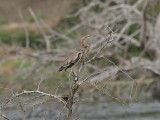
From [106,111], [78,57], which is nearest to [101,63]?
[106,111]

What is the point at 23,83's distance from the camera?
11672mm

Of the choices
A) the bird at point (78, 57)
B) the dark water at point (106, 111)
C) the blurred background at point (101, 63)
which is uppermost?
the blurred background at point (101, 63)

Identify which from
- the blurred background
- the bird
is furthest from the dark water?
the bird

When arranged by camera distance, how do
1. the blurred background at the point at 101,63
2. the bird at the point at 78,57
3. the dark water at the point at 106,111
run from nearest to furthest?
1. the bird at the point at 78,57
2. the dark water at the point at 106,111
3. the blurred background at the point at 101,63

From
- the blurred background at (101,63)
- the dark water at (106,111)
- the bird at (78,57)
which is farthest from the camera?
the blurred background at (101,63)

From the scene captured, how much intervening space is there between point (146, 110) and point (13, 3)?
74.6 feet

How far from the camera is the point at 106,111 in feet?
41.6

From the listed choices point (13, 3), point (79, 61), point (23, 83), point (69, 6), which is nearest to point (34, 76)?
point (23, 83)

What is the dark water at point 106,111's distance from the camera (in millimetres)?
10961

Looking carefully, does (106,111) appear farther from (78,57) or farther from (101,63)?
(78,57)

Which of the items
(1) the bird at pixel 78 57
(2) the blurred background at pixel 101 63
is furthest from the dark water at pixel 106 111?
(1) the bird at pixel 78 57

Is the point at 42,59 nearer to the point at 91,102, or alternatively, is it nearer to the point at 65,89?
the point at 65,89

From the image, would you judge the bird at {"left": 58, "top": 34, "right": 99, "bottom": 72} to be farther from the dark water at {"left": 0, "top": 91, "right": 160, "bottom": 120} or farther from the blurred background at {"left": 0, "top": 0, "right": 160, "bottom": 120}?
the dark water at {"left": 0, "top": 91, "right": 160, "bottom": 120}

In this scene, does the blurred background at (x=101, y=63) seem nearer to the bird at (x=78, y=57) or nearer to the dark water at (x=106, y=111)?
the dark water at (x=106, y=111)
